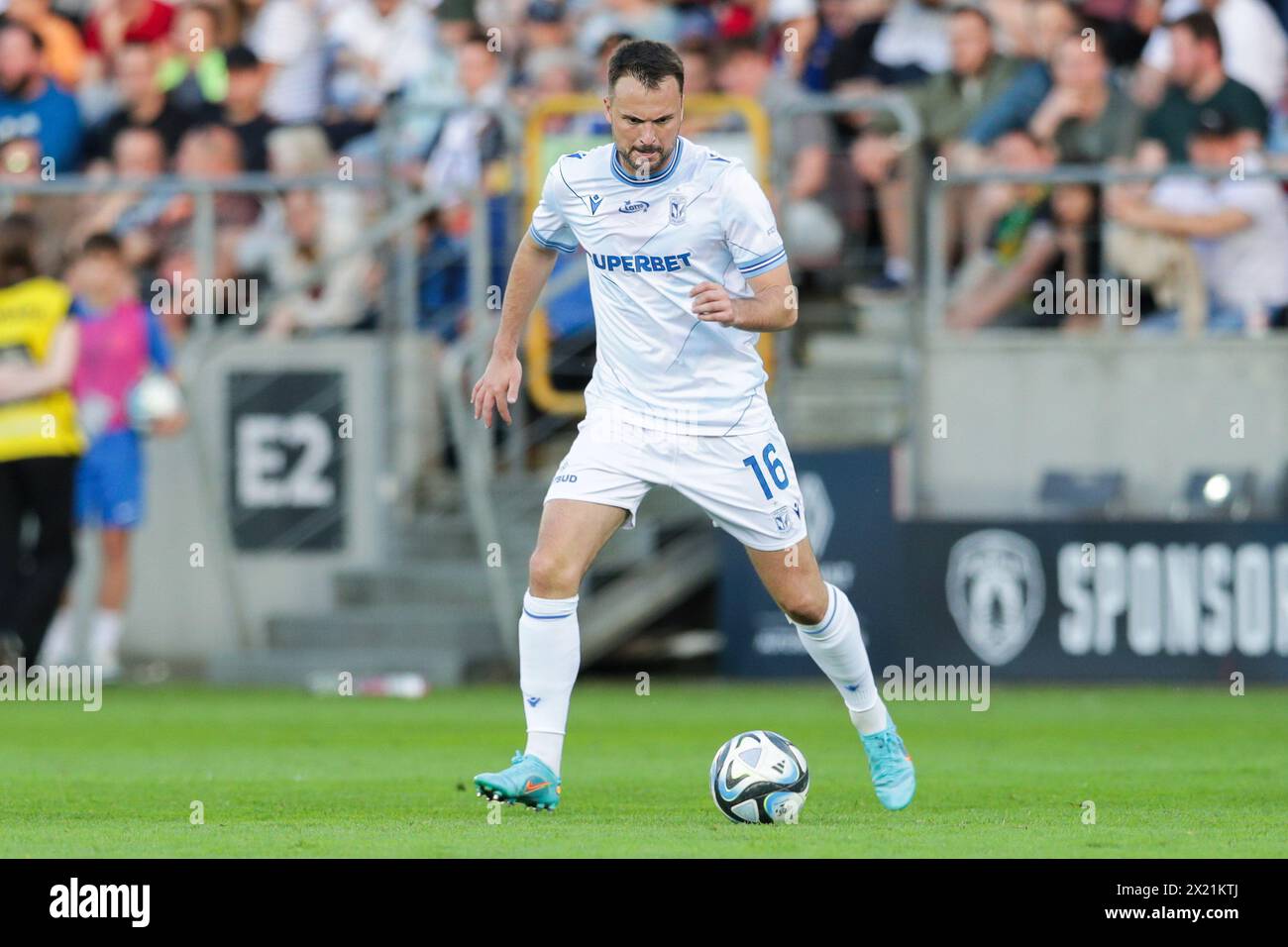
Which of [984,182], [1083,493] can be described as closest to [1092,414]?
[1083,493]

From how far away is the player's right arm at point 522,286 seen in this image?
908 centimetres

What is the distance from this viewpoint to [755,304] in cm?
854

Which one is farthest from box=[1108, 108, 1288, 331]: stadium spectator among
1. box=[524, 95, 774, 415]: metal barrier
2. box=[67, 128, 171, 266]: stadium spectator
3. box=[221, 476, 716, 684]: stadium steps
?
box=[67, 128, 171, 266]: stadium spectator

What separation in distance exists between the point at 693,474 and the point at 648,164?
3.77 feet

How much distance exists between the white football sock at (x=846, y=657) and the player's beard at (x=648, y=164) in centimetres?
166

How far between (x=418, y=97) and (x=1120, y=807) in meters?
10.5

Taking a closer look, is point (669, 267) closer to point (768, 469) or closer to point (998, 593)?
point (768, 469)

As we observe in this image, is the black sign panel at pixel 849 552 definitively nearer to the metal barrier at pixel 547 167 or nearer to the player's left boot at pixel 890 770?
the metal barrier at pixel 547 167

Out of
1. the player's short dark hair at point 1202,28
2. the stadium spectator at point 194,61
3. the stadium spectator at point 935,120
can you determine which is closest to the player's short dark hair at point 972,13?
the stadium spectator at point 935,120

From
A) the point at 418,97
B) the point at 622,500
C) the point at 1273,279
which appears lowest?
the point at 622,500
